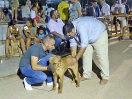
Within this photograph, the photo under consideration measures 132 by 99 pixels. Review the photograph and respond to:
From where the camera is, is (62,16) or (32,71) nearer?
(32,71)

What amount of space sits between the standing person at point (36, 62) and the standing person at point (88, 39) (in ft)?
1.47

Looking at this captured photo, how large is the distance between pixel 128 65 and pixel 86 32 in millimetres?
3112

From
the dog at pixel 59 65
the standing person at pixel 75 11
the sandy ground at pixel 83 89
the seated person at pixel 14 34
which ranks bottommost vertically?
the sandy ground at pixel 83 89

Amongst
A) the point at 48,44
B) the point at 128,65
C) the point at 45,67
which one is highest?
the point at 48,44

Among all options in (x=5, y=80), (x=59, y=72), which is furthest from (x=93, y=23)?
(x=5, y=80)

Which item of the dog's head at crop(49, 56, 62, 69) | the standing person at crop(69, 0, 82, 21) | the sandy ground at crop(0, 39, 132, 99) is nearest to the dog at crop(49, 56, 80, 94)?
the dog's head at crop(49, 56, 62, 69)

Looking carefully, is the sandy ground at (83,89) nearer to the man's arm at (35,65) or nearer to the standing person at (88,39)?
the standing person at (88,39)

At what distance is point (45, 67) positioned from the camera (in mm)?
5613

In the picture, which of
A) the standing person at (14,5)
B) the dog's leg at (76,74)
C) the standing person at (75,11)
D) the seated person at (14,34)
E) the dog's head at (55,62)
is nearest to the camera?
the dog's head at (55,62)

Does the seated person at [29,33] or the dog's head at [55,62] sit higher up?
the seated person at [29,33]

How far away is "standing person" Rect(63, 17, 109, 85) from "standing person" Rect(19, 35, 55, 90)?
45cm

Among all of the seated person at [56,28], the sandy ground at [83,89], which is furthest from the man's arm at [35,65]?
the seated person at [56,28]

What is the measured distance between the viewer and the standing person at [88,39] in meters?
5.48

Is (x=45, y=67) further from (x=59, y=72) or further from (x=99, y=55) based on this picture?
(x=99, y=55)
